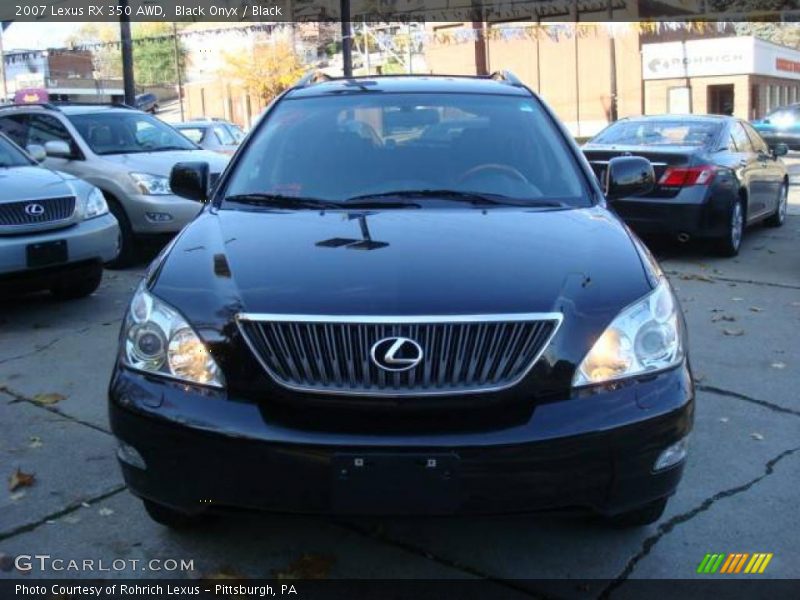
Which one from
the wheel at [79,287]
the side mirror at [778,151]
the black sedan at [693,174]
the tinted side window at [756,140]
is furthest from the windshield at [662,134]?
the wheel at [79,287]

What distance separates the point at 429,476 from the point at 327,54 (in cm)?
5924

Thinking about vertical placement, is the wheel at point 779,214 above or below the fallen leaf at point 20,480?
above

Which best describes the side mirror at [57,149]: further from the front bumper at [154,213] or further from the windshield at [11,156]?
the windshield at [11,156]

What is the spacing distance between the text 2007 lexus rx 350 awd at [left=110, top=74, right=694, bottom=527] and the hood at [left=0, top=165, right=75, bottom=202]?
3701 millimetres

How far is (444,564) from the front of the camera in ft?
9.46

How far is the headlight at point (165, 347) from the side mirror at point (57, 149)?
6.51 m

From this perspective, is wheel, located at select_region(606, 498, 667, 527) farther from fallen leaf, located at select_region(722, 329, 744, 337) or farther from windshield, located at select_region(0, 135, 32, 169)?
windshield, located at select_region(0, 135, 32, 169)

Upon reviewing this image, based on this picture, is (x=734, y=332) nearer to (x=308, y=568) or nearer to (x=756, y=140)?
(x=308, y=568)

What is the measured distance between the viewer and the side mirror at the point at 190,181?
416cm

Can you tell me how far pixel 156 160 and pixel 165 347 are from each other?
21.2ft

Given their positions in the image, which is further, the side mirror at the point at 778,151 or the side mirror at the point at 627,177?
the side mirror at the point at 778,151

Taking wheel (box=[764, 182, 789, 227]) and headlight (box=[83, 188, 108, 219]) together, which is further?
wheel (box=[764, 182, 789, 227])

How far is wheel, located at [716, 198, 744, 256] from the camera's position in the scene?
862 cm

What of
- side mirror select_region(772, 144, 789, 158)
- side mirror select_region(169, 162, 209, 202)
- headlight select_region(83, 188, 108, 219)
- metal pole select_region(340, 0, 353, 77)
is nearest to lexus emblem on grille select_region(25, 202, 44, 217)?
headlight select_region(83, 188, 108, 219)
